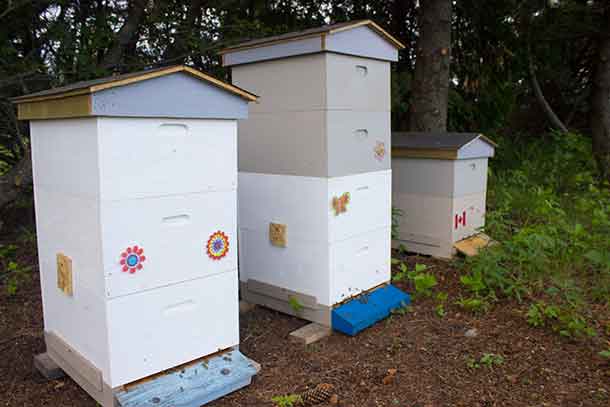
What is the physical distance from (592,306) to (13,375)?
11.1 ft

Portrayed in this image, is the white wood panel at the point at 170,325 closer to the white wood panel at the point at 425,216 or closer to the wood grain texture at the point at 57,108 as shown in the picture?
the wood grain texture at the point at 57,108

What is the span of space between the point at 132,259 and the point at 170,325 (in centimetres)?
38

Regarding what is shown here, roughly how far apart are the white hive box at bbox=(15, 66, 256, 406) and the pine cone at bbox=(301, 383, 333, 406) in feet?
1.49

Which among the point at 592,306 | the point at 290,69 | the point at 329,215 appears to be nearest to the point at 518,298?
the point at 592,306

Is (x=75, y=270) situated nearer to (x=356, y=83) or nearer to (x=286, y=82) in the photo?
(x=286, y=82)

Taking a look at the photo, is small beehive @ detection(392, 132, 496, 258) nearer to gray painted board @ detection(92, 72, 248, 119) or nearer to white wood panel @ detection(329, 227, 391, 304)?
white wood panel @ detection(329, 227, 391, 304)

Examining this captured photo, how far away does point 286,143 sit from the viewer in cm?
309

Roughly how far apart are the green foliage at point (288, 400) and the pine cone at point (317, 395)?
23 mm

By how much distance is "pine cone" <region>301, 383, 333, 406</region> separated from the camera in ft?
7.86

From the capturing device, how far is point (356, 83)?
3.08 meters

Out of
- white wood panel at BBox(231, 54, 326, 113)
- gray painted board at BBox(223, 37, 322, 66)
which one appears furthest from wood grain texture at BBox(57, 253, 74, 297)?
gray painted board at BBox(223, 37, 322, 66)

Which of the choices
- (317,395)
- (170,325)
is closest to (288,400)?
(317,395)

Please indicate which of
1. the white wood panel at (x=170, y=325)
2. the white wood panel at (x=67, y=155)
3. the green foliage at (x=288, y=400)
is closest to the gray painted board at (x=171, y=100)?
the white wood panel at (x=67, y=155)

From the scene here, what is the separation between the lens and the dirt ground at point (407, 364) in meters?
2.43
